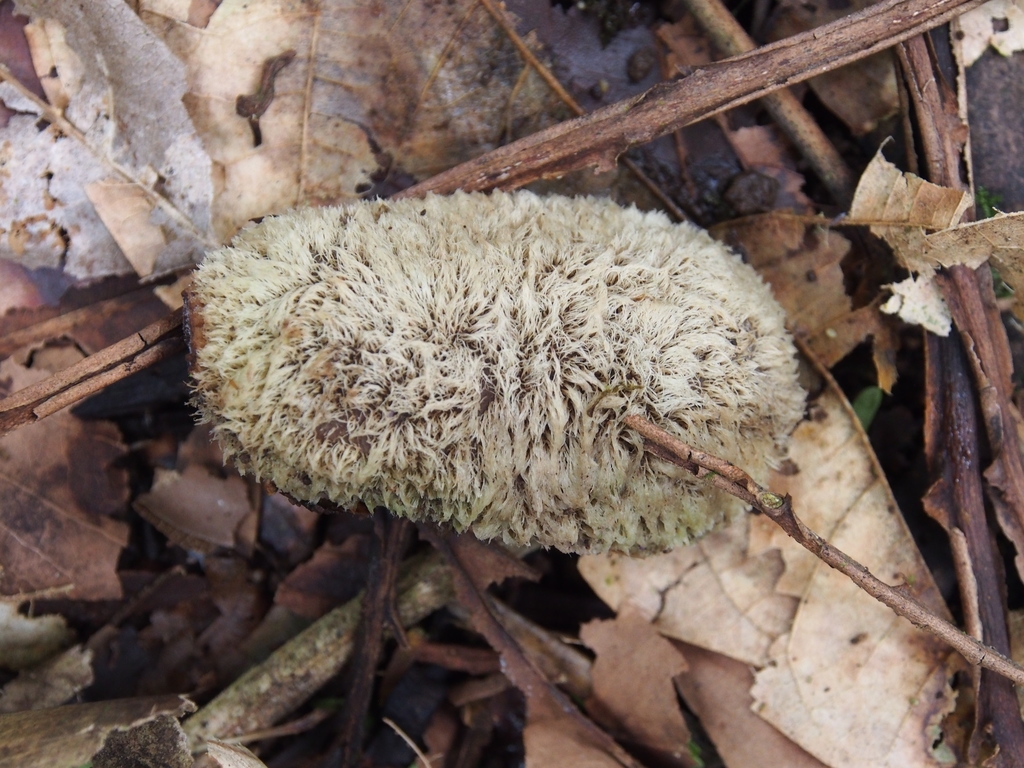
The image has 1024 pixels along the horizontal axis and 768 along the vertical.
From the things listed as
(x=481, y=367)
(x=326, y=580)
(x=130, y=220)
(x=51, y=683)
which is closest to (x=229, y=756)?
(x=326, y=580)

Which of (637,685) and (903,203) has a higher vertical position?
(903,203)

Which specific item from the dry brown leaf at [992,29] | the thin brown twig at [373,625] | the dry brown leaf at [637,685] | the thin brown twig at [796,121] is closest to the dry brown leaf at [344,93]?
the thin brown twig at [796,121]

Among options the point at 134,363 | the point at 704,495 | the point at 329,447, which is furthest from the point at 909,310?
the point at 134,363

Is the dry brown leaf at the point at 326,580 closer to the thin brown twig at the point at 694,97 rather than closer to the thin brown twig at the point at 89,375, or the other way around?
the thin brown twig at the point at 89,375

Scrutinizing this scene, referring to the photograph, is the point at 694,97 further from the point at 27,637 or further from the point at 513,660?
the point at 27,637

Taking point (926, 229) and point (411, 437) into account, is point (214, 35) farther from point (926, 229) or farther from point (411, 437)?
point (926, 229)

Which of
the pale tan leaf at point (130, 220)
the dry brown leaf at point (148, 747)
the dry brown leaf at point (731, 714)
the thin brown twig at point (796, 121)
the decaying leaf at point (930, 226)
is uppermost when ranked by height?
the thin brown twig at point (796, 121)

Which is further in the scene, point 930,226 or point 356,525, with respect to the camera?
point 356,525
